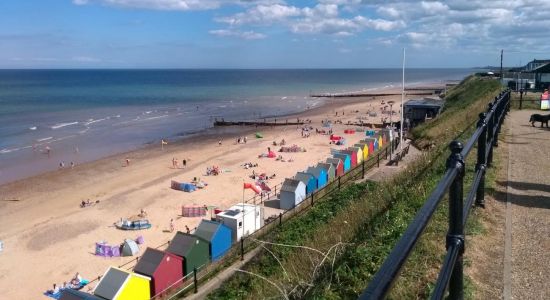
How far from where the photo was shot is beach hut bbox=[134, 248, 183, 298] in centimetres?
1312

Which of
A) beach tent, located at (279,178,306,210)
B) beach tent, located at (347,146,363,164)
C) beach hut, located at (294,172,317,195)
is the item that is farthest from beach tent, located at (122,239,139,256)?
beach tent, located at (347,146,363,164)

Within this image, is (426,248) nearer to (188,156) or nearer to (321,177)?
(321,177)

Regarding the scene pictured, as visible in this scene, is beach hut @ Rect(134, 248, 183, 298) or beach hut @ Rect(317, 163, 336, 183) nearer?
beach hut @ Rect(134, 248, 183, 298)

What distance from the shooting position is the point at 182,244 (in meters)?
14.7

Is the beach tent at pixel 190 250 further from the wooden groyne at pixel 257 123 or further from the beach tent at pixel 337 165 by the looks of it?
the wooden groyne at pixel 257 123

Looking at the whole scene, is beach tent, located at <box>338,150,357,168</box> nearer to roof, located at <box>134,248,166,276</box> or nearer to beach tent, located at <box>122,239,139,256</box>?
beach tent, located at <box>122,239,139,256</box>

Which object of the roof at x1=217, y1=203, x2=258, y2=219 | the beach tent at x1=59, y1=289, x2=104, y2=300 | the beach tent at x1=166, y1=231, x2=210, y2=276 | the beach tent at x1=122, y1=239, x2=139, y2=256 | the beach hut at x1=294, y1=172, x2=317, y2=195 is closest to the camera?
the beach tent at x1=59, y1=289, x2=104, y2=300

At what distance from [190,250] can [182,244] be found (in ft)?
1.54

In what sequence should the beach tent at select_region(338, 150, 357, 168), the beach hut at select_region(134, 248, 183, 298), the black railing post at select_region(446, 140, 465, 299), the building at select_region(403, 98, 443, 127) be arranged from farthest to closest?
the building at select_region(403, 98, 443, 127) < the beach tent at select_region(338, 150, 357, 168) < the beach hut at select_region(134, 248, 183, 298) < the black railing post at select_region(446, 140, 465, 299)

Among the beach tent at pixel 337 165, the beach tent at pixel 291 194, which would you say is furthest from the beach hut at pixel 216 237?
the beach tent at pixel 337 165

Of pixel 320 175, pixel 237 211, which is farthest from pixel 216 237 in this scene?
pixel 320 175

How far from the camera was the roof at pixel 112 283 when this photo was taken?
40.0 feet

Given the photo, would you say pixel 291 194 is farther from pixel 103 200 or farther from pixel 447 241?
pixel 447 241

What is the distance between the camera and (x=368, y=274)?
4477 millimetres
